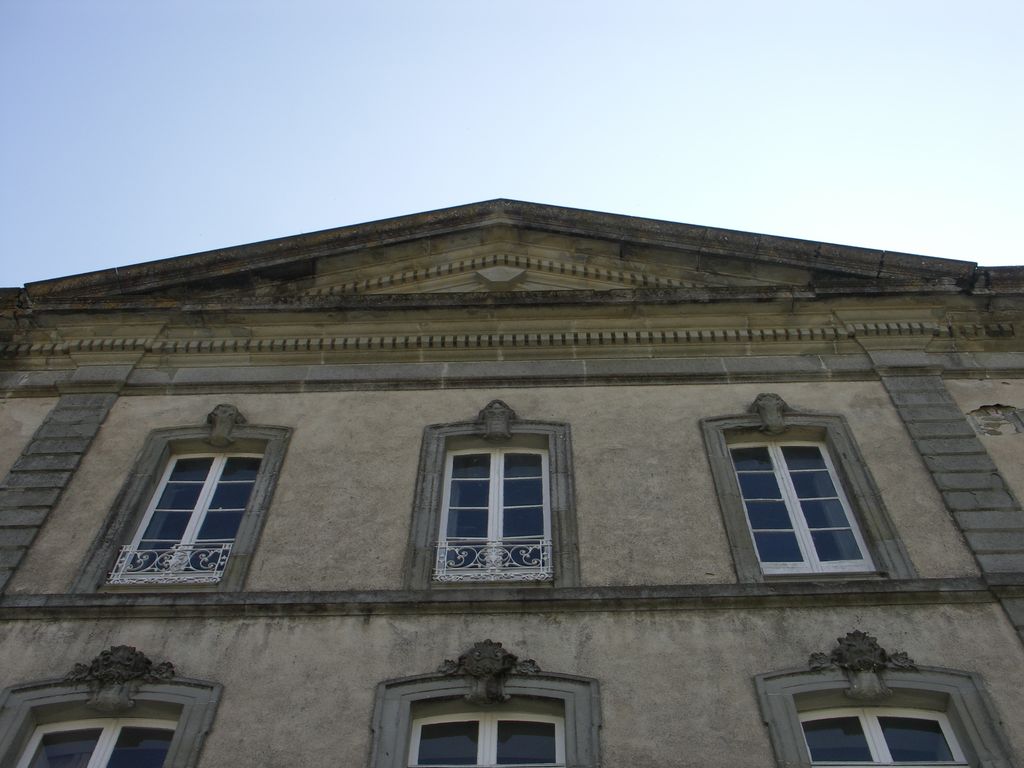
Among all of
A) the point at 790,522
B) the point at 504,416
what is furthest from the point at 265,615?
the point at 790,522

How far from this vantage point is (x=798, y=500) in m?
9.16

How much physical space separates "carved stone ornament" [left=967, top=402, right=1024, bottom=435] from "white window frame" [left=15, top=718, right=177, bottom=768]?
294 inches

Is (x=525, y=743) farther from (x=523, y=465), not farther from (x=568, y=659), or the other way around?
(x=523, y=465)

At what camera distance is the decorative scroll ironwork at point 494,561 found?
840 cm

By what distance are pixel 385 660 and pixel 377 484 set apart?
2.06 metres

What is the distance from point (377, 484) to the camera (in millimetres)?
9344

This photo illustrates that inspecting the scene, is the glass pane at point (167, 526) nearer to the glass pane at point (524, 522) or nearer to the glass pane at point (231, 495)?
the glass pane at point (231, 495)

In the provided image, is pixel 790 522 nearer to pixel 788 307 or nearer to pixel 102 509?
pixel 788 307

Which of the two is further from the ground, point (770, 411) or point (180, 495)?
point (770, 411)

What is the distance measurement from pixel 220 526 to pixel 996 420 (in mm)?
7188

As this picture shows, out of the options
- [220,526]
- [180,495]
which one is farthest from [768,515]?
[180,495]

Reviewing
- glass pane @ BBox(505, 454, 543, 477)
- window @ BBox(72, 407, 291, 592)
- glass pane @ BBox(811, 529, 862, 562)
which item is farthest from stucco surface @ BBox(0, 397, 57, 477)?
glass pane @ BBox(811, 529, 862, 562)

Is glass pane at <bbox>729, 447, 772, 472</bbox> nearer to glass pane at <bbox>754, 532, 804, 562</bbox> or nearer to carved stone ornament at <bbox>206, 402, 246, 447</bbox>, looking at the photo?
glass pane at <bbox>754, 532, 804, 562</bbox>

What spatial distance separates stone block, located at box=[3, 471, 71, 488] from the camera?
939 centimetres
